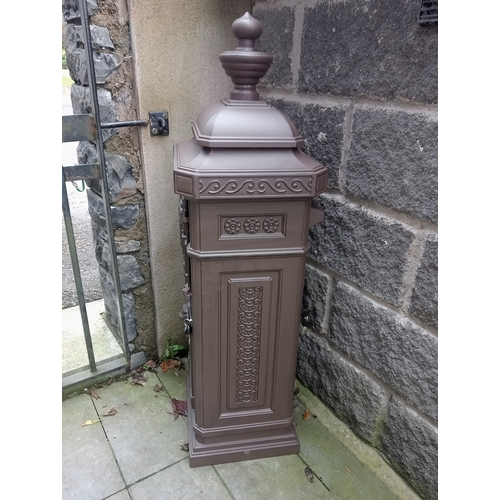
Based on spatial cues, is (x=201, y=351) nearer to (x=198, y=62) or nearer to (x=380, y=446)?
(x=380, y=446)

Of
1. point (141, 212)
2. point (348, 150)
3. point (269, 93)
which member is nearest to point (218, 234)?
point (348, 150)

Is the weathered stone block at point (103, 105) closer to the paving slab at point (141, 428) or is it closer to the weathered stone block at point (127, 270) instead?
the weathered stone block at point (127, 270)

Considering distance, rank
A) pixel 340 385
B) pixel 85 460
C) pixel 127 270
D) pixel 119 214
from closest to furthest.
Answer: pixel 85 460 → pixel 340 385 → pixel 119 214 → pixel 127 270

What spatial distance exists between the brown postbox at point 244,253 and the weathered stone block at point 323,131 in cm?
29

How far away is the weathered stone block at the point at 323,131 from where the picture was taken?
160cm

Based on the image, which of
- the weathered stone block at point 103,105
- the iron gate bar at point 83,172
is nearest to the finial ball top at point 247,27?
the weathered stone block at point 103,105

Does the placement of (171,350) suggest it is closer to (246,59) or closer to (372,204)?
(372,204)

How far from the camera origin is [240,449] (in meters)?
1.75

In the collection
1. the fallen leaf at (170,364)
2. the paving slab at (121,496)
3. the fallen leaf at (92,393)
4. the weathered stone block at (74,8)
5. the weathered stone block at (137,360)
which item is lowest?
the paving slab at (121,496)

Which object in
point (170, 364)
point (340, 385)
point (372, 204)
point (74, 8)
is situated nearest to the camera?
point (372, 204)

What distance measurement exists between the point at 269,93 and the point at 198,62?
0.36 meters

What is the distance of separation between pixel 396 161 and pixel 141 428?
163 centimetres

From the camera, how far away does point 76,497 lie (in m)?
1.62

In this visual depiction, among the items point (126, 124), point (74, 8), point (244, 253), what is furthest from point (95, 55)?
point (244, 253)
